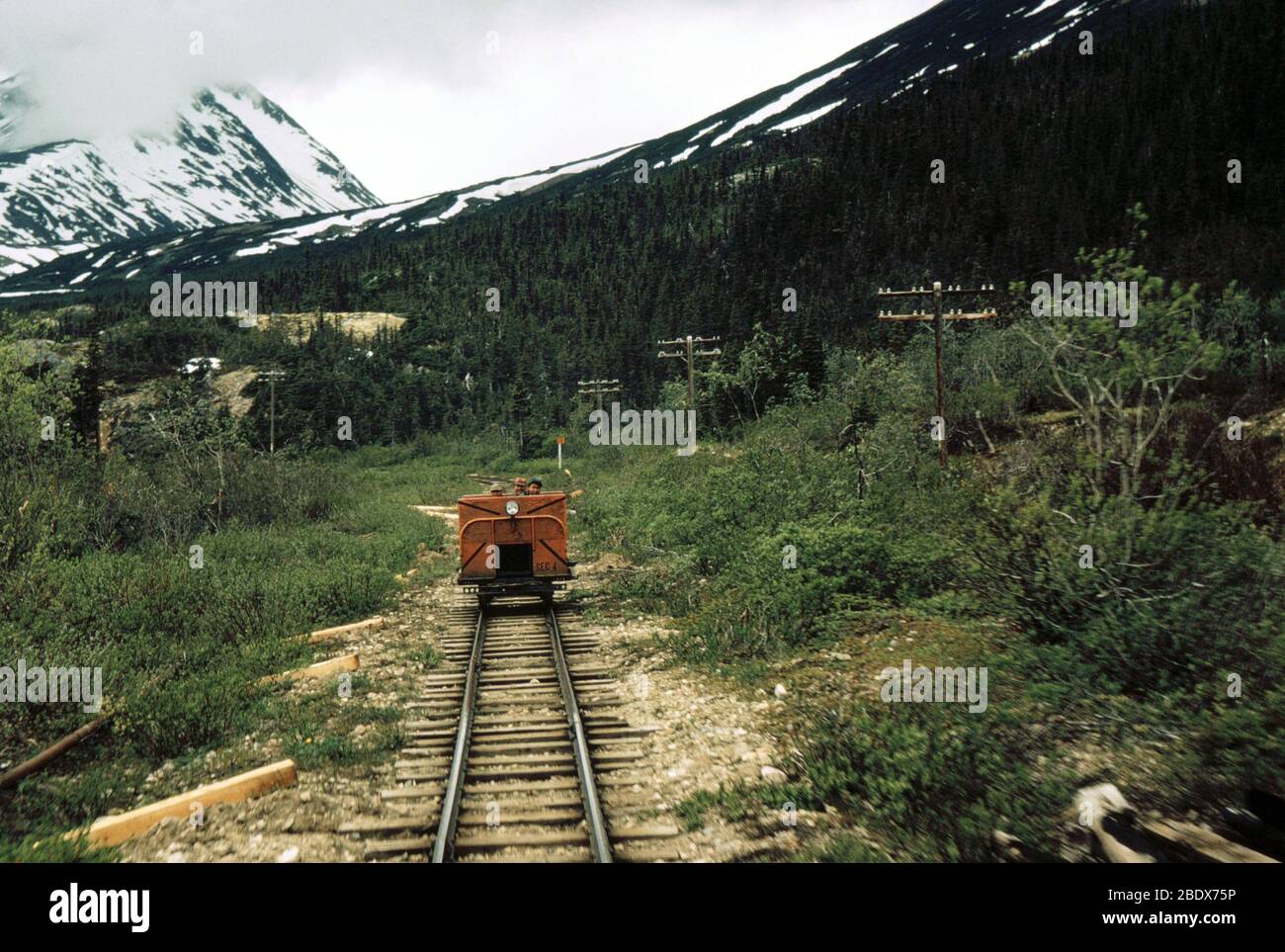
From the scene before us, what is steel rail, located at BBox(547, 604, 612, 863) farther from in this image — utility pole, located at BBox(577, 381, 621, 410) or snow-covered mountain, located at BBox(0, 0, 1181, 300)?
snow-covered mountain, located at BBox(0, 0, 1181, 300)

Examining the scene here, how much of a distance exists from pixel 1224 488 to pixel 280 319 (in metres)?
103

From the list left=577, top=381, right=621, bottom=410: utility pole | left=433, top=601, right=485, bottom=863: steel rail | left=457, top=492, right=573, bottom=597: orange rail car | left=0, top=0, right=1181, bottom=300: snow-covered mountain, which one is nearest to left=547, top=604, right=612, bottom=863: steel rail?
left=433, top=601, right=485, bottom=863: steel rail

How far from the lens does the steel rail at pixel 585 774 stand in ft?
14.1

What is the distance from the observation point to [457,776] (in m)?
5.27

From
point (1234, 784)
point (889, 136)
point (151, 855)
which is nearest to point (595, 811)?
point (151, 855)

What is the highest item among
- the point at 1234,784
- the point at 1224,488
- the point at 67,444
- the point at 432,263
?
the point at 432,263

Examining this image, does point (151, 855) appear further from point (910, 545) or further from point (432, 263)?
point (432, 263)

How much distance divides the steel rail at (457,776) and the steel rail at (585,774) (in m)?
0.85

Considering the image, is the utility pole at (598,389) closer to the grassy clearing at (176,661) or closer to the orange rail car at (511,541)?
the grassy clearing at (176,661)

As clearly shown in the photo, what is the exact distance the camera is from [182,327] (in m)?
81.7

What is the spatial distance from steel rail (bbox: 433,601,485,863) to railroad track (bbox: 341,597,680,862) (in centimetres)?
1

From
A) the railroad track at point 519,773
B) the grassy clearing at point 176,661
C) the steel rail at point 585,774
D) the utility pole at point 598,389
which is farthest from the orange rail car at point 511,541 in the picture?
the utility pole at point 598,389

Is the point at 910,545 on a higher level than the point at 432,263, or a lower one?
lower

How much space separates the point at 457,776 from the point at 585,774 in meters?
0.94
